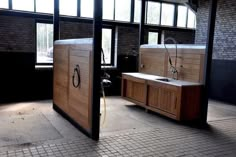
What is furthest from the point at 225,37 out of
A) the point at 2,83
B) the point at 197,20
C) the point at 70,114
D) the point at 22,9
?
the point at 2,83

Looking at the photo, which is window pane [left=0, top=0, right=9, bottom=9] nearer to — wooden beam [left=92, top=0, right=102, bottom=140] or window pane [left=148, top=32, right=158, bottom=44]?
wooden beam [left=92, top=0, right=102, bottom=140]

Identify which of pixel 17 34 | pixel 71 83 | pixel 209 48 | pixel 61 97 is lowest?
pixel 61 97

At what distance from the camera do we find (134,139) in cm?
402

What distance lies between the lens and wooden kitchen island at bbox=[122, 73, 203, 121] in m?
4.89

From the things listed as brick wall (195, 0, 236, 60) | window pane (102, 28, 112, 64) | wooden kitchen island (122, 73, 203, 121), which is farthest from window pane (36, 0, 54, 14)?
brick wall (195, 0, 236, 60)

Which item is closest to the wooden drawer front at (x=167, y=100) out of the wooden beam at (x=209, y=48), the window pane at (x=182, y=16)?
the wooden beam at (x=209, y=48)

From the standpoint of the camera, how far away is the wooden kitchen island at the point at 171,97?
4895 millimetres

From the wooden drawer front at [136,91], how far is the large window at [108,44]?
1803 mm

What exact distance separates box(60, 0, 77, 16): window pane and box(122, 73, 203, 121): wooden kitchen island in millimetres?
2753

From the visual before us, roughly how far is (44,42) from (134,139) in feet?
14.2

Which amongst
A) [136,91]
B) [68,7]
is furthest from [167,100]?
[68,7]

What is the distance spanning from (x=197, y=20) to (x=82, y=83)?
19.0ft

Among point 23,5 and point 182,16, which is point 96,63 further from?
point 182,16

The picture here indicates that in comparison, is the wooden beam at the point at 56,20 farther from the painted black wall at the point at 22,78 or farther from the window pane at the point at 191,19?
the window pane at the point at 191,19
